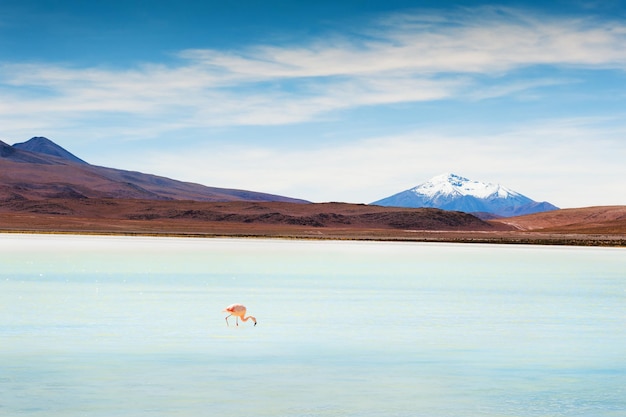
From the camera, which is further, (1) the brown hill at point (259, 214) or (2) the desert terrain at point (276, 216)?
(1) the brown hill at point (259, 214)

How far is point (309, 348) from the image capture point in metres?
14.5

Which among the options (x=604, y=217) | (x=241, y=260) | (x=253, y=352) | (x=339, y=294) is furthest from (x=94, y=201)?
(x=253, y=352)

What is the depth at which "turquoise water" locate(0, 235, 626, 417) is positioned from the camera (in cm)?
1075

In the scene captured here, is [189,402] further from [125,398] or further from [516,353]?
[516,353]

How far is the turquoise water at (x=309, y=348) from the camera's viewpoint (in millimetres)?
10750

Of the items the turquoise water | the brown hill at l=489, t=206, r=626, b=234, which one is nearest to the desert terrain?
the brown hill at l=489, t=206, r=626, b=234

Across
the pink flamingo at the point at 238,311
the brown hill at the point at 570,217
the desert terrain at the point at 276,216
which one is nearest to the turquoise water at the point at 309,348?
the pink flamingo at the point at 238,311

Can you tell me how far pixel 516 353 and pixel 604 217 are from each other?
15484cm

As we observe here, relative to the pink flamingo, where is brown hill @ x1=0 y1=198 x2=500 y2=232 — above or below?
above

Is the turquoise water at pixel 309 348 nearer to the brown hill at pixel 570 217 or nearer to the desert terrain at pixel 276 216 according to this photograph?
the desert terrain at pixel 276 216

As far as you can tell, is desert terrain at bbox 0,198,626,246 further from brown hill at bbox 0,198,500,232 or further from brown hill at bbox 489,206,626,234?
brown hill at bbox 489,206,626,234

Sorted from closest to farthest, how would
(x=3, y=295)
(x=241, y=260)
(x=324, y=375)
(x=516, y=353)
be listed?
1. (x=324, y=375)
2. (x=516, y=353)
3. (x=3, y=295)
4. (x=241, y=260)

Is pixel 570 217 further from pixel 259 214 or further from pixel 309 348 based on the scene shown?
pixel 309 348

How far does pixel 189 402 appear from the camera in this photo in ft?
34.9
